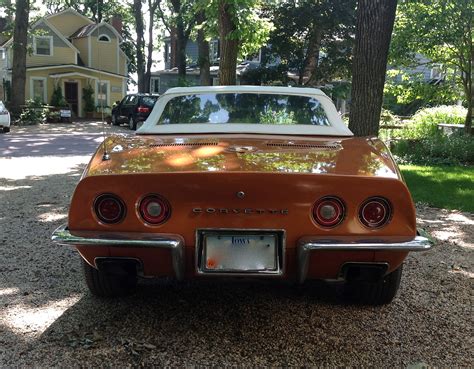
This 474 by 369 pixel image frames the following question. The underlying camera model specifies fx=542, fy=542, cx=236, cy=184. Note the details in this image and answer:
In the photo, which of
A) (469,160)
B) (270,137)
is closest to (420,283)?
(270,137)

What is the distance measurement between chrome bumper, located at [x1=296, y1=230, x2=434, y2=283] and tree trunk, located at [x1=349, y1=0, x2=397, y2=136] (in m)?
4.46

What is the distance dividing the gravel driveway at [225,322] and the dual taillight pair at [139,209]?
0.72 meters

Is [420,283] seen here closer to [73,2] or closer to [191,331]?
[191,331]

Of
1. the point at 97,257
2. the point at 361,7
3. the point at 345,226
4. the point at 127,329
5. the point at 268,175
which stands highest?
the point at 361,7

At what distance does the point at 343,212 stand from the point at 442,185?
21.5ft

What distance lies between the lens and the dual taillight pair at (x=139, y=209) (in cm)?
299

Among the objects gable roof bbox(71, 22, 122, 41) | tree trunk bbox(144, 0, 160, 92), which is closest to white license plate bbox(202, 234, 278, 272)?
gable roof bbox(71, 22, 122, 41)

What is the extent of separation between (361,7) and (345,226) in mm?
4924

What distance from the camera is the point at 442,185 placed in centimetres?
891

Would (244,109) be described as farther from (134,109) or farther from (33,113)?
(33,113)

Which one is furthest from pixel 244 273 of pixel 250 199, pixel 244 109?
pixel 244 109

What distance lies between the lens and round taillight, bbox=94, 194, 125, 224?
300cm

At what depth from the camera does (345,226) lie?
2971 millimetres

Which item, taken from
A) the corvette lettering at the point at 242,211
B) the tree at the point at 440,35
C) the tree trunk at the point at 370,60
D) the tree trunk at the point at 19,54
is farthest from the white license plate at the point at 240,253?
the tree trunk at the point at 19,54
